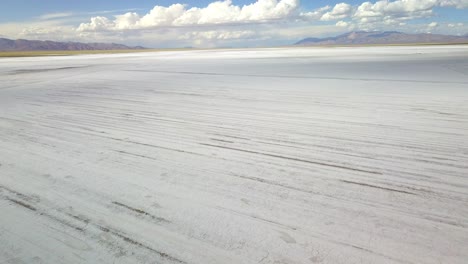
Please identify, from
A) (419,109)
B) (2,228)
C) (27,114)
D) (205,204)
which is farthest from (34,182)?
(419,109)

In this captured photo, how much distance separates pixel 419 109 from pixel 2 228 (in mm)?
5189

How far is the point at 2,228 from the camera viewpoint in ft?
6.31

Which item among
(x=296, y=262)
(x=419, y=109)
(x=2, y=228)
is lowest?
(x=419, y=109)

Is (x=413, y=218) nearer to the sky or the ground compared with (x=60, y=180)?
nearer to the ground

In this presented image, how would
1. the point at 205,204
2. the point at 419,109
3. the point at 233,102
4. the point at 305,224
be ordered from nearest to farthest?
the point at 305,224 < the point at 205,204 < the point at 419,109 < the point at 233,102

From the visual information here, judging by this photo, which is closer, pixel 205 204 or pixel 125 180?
pixel 205 204

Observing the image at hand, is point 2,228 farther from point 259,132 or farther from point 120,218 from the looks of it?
point 259,132

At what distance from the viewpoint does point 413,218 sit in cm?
193

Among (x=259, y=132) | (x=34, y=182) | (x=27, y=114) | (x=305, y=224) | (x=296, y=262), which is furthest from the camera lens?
(x=27, y=114)

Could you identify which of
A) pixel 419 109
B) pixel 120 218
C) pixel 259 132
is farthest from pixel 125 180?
pixel 419 109

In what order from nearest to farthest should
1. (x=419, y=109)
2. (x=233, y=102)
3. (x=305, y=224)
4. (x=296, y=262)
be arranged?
(x=296, y=262) → (x=305, y=224) → (x=419, y=109) → (x=233, y=102)

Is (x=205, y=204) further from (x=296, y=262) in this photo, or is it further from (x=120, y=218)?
(x=296, y=262)

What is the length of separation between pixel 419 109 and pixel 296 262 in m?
4.20

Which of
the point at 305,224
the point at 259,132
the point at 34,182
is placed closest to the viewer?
the point at 305,224
